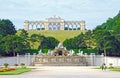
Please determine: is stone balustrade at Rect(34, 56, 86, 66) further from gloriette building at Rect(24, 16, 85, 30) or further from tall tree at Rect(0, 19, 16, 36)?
gloriette building at Rect(24, 16, 85, 30)

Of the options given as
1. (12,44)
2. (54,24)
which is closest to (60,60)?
(12,44)

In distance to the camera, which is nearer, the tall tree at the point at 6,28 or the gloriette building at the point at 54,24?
the tall tree at the point at 6,28

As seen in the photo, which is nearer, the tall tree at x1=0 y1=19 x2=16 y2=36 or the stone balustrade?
the stone balustrade

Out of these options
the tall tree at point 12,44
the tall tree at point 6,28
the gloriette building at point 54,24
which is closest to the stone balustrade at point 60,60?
the tall tree at point 12,44

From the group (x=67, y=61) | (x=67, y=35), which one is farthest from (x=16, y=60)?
(x=67, y=35)

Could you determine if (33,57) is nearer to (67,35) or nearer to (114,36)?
(114,36)

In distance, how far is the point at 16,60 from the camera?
7575 centimetres

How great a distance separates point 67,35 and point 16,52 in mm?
44783

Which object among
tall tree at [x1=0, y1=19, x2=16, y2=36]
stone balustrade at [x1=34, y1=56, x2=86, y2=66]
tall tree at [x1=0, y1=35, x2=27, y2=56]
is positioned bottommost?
stone balustrade at [x1=34, y1=56, x2=86, y2=66]

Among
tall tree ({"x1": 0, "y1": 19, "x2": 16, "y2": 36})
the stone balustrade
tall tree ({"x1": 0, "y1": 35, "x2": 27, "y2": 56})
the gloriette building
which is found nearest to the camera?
the stone balustrade

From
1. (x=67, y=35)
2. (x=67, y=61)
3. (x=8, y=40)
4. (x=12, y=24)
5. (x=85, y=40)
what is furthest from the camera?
(x=67, y=35)

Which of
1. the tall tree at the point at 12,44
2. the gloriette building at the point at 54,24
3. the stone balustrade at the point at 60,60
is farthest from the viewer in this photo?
the gloriette building at the point at 54,24

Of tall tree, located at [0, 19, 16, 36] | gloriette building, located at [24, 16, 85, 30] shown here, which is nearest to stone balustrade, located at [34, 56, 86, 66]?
tall tree, located at [0, 19, 16, 36]

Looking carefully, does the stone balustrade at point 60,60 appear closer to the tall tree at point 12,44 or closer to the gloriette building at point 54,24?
the tall tree at point 12,44
